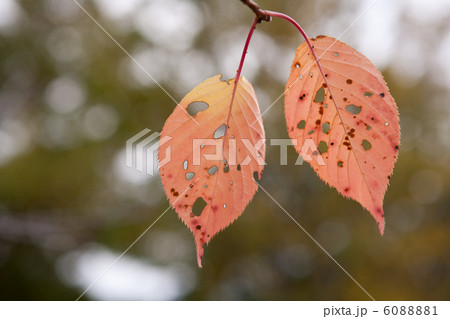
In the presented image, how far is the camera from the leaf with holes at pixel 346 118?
1.81 ft

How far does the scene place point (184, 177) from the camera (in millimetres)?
572

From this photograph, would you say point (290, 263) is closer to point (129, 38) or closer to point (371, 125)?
point (129, 38)

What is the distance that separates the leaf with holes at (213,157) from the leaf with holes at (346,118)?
7 centimetres

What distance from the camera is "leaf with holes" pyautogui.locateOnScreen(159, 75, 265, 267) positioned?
0.56m

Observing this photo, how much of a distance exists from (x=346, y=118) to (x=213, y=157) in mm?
219

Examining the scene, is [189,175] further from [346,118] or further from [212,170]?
[346,118]

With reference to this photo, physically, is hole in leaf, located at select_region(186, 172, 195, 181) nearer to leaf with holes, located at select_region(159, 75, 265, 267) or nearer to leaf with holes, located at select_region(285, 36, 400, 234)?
leaf with holes, located at select_region(159, 75, 265, 267)

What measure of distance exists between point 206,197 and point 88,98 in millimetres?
3681

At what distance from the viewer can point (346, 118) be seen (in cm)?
59

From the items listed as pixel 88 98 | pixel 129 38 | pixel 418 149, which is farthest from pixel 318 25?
pixel 88 98

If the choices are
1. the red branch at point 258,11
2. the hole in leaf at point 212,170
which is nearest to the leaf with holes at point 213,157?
the hole in leaf at point 212,170

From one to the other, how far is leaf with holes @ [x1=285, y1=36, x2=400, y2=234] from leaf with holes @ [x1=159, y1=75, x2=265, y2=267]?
7 cm

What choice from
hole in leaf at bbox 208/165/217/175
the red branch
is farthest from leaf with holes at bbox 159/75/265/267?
the red branch

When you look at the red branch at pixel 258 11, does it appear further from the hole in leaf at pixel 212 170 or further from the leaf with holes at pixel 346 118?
the hole in leaf at pixel 212 170
